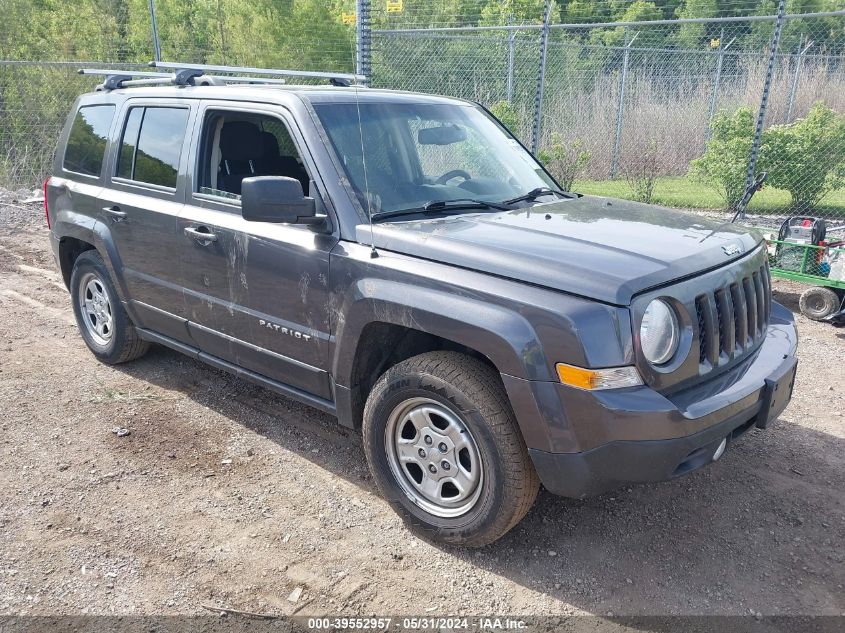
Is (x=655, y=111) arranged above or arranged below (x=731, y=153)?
above

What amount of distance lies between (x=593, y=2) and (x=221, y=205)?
20.0m

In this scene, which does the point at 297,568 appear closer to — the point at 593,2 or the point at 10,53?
the point at 10,53

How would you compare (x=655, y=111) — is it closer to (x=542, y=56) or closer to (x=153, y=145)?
(x=542, y=56)

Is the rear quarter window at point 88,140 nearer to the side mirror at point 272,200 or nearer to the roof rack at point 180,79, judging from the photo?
the roof rack at point 180,79

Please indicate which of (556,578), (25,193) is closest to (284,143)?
(556,578)

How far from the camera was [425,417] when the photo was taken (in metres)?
3.20

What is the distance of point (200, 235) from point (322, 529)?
5.90ft

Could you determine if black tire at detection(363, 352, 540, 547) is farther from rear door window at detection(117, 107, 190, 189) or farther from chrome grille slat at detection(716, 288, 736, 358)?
rear door window at detection(117, 107, 190, 189)

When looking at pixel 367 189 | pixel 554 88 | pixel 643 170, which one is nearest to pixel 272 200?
pixel 367 189

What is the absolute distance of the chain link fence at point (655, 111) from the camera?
1024 cm

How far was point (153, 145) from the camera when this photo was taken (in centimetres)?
445

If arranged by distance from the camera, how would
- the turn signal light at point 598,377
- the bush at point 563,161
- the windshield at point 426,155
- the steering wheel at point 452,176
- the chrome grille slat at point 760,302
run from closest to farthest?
the turn signal light at point 598,377
the chrome grille slat at point 760,302
the windshield at point 426,155
the steering wheel at point 452,176
the bush at point 563,161

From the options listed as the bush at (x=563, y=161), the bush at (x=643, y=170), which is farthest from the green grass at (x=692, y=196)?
the bush at (x=563, y=161)

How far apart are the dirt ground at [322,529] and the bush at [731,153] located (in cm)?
625
